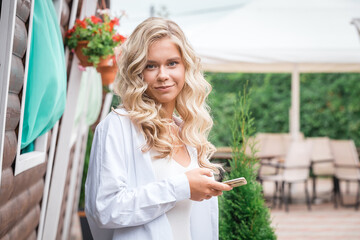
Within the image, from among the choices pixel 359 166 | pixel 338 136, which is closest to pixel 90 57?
pixel 359 166

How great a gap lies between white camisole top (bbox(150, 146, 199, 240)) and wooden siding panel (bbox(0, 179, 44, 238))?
2.02ft

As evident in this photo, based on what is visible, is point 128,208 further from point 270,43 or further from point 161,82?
point 270,43

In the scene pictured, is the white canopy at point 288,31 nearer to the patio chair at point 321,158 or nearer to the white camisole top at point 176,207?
the patio chair at point 321,158

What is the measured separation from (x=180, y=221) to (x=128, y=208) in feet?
0.86

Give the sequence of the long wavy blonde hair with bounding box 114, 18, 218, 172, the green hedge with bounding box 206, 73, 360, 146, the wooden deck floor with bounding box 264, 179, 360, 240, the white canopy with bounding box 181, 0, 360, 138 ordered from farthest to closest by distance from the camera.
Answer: the green hedge with bounding box 206, 73, 360, 146, the white canopy with bounding box 181, 0, 360, 138, the wooden deck floor with bounding box 264, 179, 360, 240, the long wavy blonde hair with bounding box 114, 18, 218, 172

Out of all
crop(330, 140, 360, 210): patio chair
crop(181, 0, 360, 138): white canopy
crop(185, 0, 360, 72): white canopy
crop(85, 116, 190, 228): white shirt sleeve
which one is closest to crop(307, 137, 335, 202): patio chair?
crop(330, 140, 360, 210): patio chair

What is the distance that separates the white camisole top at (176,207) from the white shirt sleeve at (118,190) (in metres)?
0.09

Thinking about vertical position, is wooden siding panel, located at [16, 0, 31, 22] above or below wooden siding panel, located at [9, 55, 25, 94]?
above

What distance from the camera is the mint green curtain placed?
1.94 metres

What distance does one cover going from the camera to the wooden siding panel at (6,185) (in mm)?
1604

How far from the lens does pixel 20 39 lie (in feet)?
5.31

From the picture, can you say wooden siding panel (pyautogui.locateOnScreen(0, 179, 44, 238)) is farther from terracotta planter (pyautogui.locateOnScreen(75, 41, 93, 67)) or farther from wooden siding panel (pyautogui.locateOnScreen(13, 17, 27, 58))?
terracotta planter (pyautogui.locateOnScreen(75, 41, 93, 67))

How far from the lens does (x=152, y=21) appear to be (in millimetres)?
1501

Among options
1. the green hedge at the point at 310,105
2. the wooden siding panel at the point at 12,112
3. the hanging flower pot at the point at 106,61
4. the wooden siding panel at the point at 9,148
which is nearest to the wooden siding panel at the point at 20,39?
the wooden siding panel at the point at 12,112
